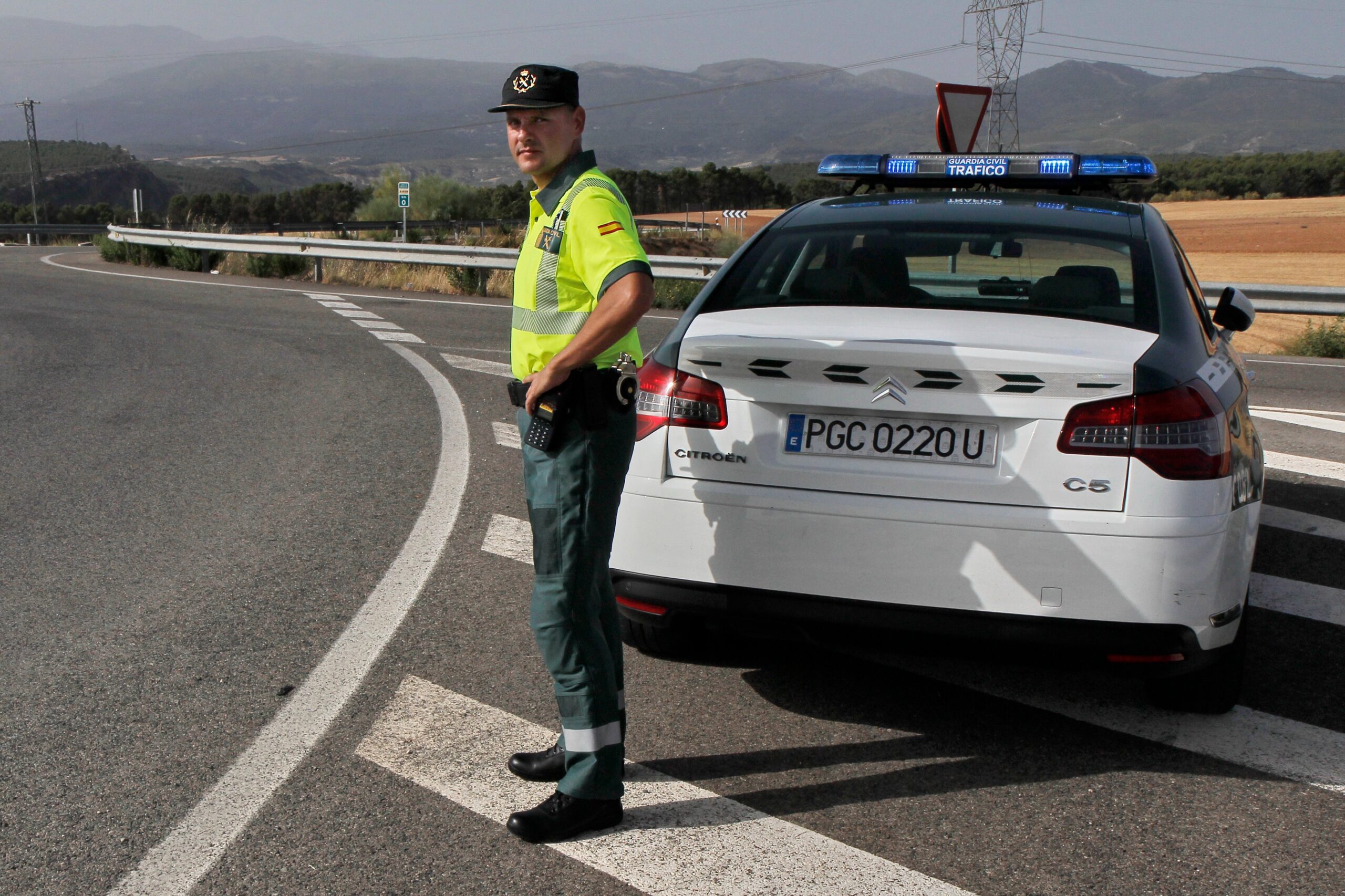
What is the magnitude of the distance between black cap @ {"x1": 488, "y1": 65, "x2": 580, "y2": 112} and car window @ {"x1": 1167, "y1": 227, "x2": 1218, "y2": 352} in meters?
2.09

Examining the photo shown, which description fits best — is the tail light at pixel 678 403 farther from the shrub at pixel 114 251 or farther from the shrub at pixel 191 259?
the shrub at pixel 114 251

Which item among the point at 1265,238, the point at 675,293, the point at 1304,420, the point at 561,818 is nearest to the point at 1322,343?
the point at 1304,420

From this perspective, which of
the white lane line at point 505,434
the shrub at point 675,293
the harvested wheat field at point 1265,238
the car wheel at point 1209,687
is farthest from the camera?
the harvested wheat field at point 1265,238

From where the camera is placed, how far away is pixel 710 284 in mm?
4254

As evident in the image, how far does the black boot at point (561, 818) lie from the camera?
3.06 m

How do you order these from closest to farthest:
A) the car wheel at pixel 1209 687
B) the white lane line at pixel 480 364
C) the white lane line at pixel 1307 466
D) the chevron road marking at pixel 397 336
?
the car wheel at pixel 1209 687, the white lane line at pixel 1307 466, the white lane line at pixel 480 364, the chevron road marking at pixel 397 336

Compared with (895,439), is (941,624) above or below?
below

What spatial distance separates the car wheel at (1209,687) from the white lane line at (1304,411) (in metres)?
6.27

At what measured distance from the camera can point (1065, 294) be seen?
395cm

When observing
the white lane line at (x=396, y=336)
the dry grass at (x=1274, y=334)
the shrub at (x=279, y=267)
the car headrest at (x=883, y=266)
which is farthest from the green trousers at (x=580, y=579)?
the shrub at (x=279, y=267)

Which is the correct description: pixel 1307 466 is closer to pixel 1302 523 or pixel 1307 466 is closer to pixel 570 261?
pixel 1302 523

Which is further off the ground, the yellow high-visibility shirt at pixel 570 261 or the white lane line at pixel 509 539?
the yellow high-visibility shirt at pixel 570 261

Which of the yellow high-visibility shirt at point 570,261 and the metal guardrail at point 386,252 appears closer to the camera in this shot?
the yellow high-visibility shirt at point 570,261

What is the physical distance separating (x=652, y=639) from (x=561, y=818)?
45.9 inches
